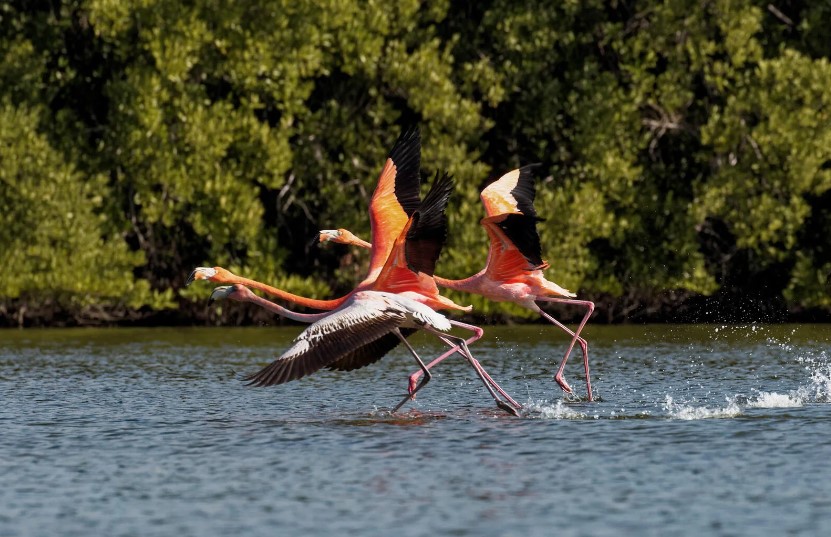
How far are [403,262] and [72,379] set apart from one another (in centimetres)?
622

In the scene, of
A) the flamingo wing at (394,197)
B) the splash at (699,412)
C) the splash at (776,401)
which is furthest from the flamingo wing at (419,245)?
the splash at (776,401)

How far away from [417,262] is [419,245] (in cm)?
26

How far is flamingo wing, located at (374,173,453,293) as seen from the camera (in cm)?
1464

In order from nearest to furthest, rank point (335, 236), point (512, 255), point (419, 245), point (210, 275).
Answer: point (419, 245)
point (210, 275)
point (335, 236)
point (512, 255)

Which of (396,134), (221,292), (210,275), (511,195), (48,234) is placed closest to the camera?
(221,292)

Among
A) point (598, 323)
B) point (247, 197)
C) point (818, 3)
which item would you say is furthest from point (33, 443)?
point (818, 3)

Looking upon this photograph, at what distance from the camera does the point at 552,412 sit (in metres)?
15.6

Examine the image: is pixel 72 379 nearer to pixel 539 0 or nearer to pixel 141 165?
pixel 141 165

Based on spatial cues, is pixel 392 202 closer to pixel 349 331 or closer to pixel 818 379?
pixel 349 331

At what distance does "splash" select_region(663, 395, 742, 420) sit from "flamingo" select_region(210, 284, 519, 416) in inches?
60.5

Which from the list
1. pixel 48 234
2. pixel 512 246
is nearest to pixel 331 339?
pixel 512 246

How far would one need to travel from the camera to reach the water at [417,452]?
10.1 meters

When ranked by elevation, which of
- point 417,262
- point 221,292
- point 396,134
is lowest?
→ point 221,292

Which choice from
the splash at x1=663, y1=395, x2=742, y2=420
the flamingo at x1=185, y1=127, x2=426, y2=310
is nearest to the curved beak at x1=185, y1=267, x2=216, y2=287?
the flamingo at x1=185, y1=127, x2=426, y2=310
